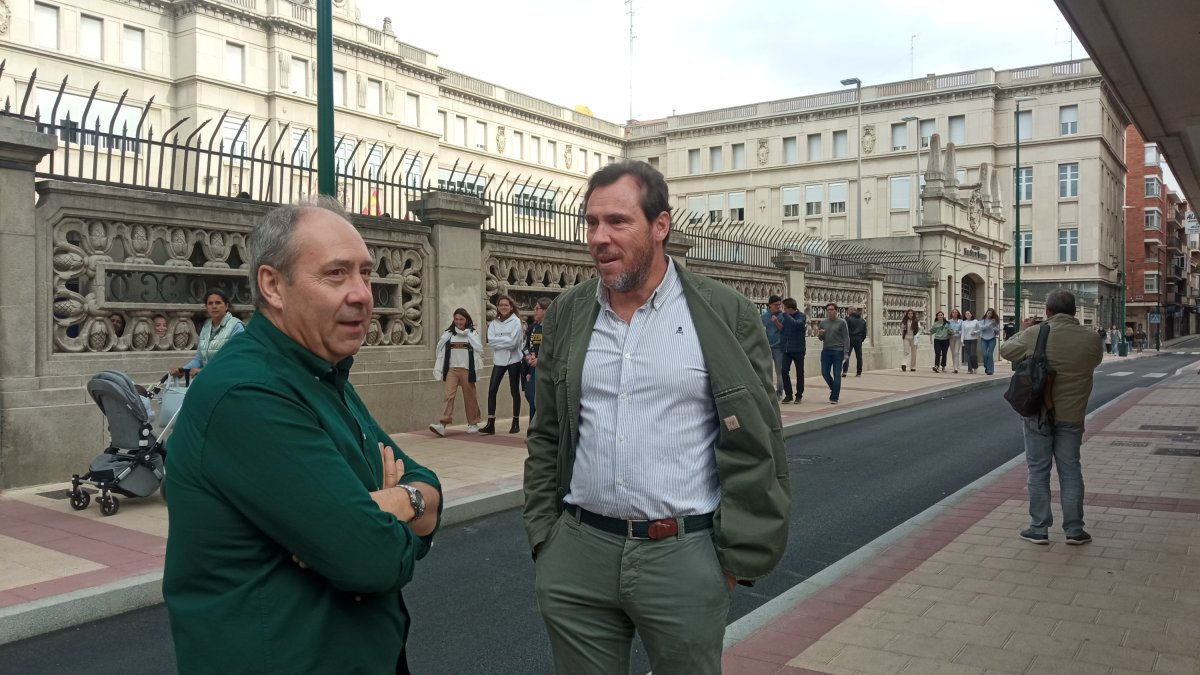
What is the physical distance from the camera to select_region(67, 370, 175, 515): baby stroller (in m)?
7.39

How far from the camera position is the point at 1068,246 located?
200 feet

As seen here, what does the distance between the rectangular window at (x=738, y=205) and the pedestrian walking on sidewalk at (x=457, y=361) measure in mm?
58188

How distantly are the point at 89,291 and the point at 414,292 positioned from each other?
450cm

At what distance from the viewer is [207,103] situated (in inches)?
1629

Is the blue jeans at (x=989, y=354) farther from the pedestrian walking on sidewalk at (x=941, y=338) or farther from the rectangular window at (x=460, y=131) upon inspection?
the rectangular window at (x=460, y=131)

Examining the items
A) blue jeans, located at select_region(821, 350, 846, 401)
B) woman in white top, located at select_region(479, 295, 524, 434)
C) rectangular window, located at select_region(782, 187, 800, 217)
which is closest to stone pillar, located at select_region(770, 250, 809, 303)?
blue jeans, located at select_region(821, 350, 846, 401)

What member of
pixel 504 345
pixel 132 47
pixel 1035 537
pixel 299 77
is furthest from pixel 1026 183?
pixel 1035 537

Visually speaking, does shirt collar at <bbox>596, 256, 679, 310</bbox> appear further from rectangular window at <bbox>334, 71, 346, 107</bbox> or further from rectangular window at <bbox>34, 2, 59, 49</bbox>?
rectangular window at <bbox>334, 71, 346, 107</bbox>

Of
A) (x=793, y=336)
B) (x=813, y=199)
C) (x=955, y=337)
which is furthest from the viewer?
(x=813, y=199)

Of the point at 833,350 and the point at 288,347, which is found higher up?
the point at 288,347

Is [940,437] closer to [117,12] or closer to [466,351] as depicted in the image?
[466,351]

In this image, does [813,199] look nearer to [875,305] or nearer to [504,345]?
[875,305]

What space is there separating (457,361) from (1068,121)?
194ft

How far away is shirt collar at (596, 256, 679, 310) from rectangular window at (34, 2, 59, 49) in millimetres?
43658
